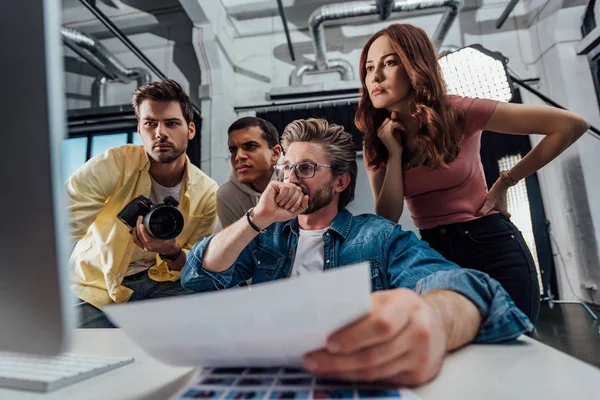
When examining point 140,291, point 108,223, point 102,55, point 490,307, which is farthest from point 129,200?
point 102,55

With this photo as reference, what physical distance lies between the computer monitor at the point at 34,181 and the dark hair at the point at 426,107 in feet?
3.08

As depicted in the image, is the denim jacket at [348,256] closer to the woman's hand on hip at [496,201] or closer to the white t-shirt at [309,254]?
the white t-shirt at [309,254]

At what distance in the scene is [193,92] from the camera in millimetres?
3926

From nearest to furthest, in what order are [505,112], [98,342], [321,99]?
[98,342] → [505,112] → [321,99]

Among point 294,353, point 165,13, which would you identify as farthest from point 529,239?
point 165,13

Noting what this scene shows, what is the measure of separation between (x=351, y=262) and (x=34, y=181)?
0.78 meters

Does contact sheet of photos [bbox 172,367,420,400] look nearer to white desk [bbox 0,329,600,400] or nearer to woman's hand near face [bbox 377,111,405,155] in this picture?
white desk [bbox 0,329,600,400]

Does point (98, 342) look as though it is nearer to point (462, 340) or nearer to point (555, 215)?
point (462, 340)

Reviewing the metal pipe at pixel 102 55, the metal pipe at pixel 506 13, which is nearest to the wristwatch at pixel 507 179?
the metal pipe at pixel 506 13

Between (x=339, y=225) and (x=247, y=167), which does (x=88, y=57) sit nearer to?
(x=247, y=167)

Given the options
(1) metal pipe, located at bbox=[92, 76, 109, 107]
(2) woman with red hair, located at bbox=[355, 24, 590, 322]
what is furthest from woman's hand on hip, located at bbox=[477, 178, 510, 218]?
(1) metal pipe, located at bbox=[92, 76, 109, 107]

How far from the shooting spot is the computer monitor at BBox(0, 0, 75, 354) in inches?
9.1

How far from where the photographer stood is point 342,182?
120 centimetres

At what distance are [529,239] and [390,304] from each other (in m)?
3.65
